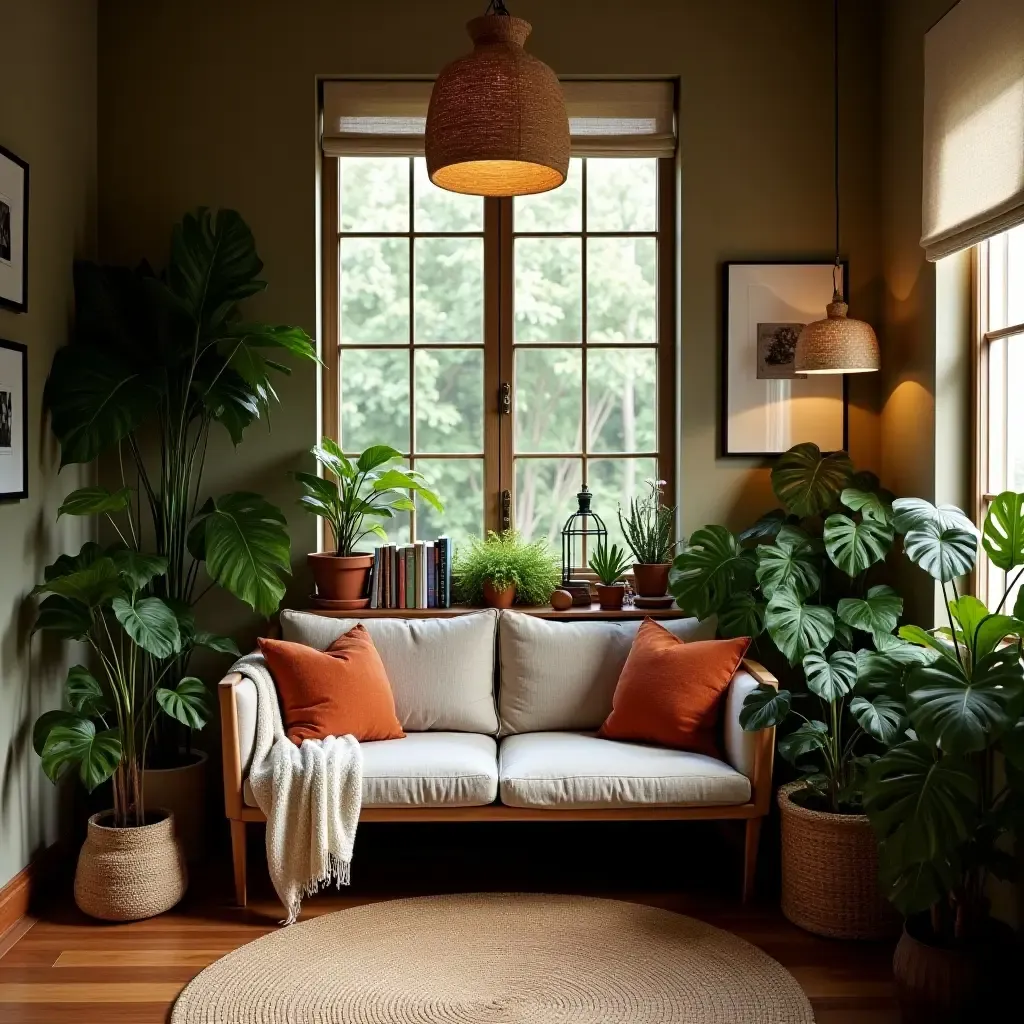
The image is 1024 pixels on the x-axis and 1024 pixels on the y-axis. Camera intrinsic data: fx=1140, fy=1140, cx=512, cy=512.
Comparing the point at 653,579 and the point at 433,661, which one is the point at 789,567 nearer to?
the point at 653,579

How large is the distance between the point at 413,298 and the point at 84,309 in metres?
1.23

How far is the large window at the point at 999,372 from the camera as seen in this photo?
3469 mm

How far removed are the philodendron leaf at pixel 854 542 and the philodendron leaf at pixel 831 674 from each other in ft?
1.10

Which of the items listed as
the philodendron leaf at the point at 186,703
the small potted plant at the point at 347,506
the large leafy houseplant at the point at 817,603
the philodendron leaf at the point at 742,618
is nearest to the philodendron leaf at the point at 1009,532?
the large leafy houseplant at the point at 817,603


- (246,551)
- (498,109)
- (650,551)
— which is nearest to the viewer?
(498,109)

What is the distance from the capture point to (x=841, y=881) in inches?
131

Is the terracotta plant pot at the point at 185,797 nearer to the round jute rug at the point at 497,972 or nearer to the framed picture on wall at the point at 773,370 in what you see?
the round jute rug at the point at 497,972

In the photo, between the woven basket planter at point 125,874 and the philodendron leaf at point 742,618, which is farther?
the philodendron leaf at point 742,618

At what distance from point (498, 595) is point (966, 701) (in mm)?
1975

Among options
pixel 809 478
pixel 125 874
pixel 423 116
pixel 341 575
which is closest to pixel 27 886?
pixel 125 874

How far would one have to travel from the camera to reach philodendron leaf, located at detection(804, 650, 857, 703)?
335 centimetres

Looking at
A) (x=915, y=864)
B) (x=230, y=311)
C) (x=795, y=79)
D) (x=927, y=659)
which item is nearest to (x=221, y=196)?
(x=230, y=311)

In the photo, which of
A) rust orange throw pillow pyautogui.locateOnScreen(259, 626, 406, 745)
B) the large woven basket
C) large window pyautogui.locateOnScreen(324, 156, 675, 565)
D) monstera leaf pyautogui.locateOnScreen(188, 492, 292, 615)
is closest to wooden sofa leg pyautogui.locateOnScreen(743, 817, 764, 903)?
the large woven basket

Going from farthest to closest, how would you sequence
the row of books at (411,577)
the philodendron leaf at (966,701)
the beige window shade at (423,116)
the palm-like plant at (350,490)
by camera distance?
the beige window shade at (423,116) < the row of books at (411,577) < the palm-like plant at (350,490) < the philodendron leaf at (966,701)
